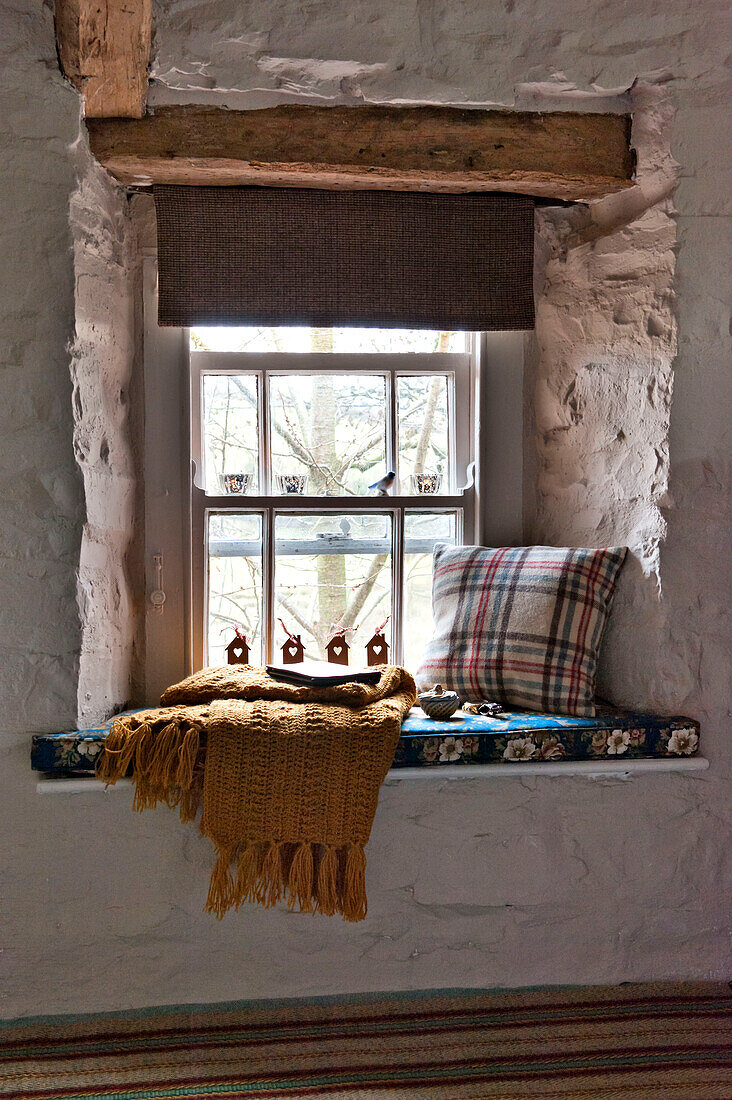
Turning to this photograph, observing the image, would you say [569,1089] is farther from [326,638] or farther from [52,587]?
[52,587]

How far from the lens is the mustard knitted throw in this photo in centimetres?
199

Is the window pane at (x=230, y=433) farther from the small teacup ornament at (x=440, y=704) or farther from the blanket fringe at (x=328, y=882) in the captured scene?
the blanket fringe at (x=328, y=882)

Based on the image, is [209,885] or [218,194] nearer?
[209,885]

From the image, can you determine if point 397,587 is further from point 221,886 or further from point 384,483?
point 221,886

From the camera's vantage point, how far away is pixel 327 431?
2672 millimetres

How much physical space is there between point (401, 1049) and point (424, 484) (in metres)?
1.58

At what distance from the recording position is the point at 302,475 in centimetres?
266

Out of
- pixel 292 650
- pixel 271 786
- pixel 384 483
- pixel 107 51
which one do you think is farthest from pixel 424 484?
pixel 107 51

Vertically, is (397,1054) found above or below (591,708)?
below

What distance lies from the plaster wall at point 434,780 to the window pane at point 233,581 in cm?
58

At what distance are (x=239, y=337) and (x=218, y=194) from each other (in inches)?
17.0

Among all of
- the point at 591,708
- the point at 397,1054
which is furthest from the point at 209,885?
the point at 591,708

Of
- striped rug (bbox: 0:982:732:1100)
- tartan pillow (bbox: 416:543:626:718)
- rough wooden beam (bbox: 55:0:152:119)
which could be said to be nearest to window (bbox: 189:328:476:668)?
tartan pillow (bbox: 416:543:626:718)

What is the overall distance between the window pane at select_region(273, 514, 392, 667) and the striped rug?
1021mm
